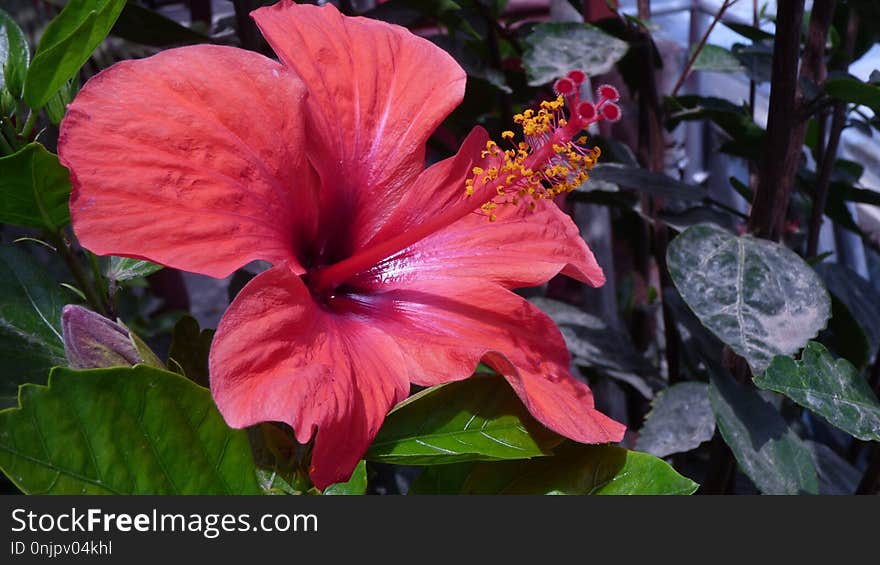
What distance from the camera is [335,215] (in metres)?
0.77

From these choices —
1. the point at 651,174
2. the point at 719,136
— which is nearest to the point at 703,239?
the point at 651,174

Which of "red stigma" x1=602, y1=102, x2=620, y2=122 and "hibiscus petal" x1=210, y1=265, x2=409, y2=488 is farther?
"red stigma" x1=602, y1=102, x2=620, y2=122

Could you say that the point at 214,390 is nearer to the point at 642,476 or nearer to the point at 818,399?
the point at 642,476

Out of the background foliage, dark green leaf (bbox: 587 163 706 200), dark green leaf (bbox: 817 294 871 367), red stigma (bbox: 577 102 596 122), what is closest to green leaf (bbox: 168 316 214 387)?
the background foliage

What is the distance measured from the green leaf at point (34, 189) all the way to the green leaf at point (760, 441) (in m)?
0.68

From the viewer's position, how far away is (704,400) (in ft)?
3.59

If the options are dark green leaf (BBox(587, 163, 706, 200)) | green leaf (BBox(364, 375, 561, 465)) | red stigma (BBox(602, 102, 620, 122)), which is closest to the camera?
green leaf (BBox(364, 375, 561, 465))

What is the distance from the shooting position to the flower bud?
61 cm

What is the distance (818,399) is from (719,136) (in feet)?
5.43

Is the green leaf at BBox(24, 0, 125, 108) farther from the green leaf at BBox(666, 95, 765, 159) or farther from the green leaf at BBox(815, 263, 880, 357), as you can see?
the green leaf at BBox(815, 263, 880, 357)

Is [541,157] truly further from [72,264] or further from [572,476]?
[72,264]

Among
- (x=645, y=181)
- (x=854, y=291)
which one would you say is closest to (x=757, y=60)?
(x=645, y=181)

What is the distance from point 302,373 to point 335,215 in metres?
0.23

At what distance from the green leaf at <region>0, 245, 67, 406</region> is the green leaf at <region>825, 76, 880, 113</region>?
0.81m
